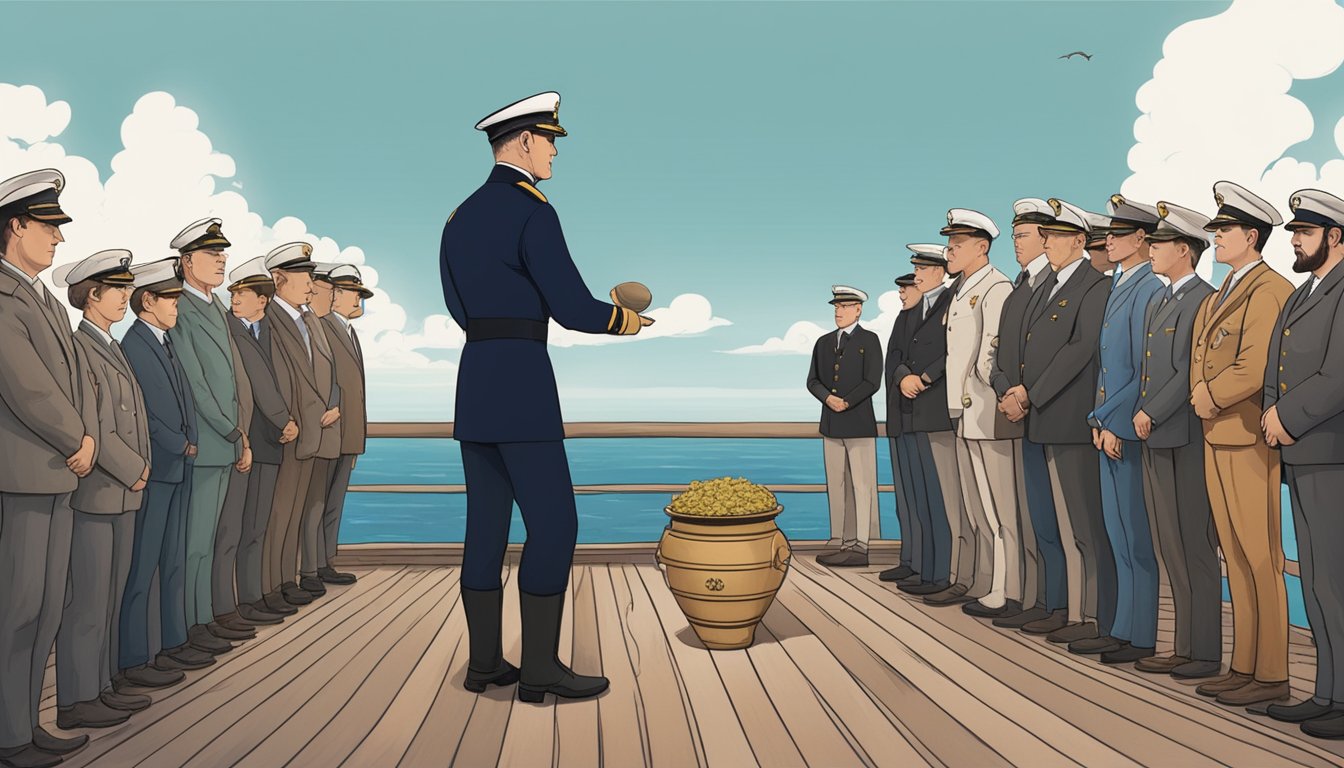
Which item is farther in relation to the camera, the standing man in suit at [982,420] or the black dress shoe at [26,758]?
the standing man in suit at [982,420]

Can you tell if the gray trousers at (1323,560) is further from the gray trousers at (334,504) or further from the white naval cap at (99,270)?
the gray trousers at (334,504)

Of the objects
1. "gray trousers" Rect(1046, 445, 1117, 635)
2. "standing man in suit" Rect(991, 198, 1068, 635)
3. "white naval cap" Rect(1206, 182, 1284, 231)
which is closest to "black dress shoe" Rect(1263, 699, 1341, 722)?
"gray trousers" Rect(1046, 445, 1117, 635)

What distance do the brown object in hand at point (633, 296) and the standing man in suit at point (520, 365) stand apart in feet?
0.16

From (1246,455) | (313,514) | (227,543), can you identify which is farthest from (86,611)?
(1246,455)

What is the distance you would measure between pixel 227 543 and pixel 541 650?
5.74ft

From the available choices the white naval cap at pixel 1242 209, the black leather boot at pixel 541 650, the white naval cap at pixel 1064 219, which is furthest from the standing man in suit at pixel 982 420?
the black leather boot at pixel 541 650

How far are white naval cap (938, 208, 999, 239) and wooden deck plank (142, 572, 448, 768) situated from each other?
327 centimetres

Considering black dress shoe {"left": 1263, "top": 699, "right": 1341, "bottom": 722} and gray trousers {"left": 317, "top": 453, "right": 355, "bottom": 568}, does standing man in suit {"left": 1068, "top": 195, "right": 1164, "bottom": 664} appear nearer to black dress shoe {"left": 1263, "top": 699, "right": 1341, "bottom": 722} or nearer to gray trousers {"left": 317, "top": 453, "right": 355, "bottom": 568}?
black dress shoe {"left": 1263, "top": 699, "right": 1341, "bottom": 722}

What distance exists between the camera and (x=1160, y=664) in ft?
11.0

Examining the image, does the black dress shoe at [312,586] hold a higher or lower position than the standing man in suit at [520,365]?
lower

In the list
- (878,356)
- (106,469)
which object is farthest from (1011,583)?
(106,469)

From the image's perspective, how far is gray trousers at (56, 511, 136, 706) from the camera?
8.94 feet

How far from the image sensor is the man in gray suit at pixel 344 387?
4906 mm

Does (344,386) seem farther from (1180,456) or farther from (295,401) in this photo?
(1180,456)
